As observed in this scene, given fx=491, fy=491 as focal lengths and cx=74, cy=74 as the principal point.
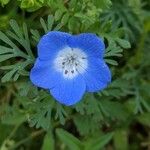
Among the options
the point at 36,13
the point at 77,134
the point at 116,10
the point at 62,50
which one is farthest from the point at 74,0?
the point at 77,134

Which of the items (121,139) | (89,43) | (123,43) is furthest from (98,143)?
(89,43)

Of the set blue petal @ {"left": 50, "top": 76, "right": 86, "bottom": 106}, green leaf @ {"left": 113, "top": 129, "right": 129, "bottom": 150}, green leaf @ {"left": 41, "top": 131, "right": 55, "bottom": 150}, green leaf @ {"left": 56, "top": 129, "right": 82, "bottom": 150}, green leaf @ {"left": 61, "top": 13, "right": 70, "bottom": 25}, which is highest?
green leaf @ {"left": 61, "top": 13, "right": 70, "bottom": 25}

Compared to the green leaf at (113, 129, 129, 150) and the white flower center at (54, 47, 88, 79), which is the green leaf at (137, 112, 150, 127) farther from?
the white flower center at (54, 47, 88, 79)

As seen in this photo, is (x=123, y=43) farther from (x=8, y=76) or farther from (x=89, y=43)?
(x=8, y=76)

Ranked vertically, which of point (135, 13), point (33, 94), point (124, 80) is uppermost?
point (33, 94)

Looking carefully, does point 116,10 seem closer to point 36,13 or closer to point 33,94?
point 36,13

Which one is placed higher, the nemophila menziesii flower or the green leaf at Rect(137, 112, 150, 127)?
the nemophila menziesii flower

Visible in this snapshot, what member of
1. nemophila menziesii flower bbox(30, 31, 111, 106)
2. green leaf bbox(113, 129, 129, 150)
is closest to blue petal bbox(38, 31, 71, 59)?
nemophila menziesii flower bbox(30, 31, 111, 106)
